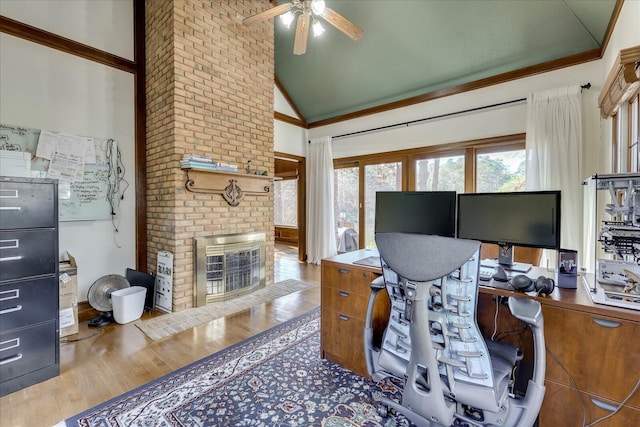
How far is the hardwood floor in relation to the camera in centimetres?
166

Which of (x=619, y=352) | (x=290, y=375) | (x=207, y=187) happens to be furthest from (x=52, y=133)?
(x=619, y=352)

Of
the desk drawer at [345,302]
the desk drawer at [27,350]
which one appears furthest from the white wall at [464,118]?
the desk drawer at [27,350]

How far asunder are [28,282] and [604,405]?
3.16 metres

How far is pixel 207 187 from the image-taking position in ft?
10.7

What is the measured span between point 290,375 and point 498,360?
4.32 feet

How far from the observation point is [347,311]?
1.98 m

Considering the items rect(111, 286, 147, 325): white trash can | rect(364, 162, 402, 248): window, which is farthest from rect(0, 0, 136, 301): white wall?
rect(364, 162, 402, 248): window

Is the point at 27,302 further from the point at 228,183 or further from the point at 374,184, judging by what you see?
the point at 374,184

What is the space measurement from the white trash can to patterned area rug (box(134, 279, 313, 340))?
0.10m

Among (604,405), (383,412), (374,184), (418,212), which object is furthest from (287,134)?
(604,405)

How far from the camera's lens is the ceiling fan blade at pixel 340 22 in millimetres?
2529

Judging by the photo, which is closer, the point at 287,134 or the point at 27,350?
the point at 27,350

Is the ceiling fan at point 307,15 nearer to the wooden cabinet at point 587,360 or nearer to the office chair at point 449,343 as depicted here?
the office chair at point 449,343

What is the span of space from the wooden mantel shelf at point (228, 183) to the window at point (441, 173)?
2.29 metres
